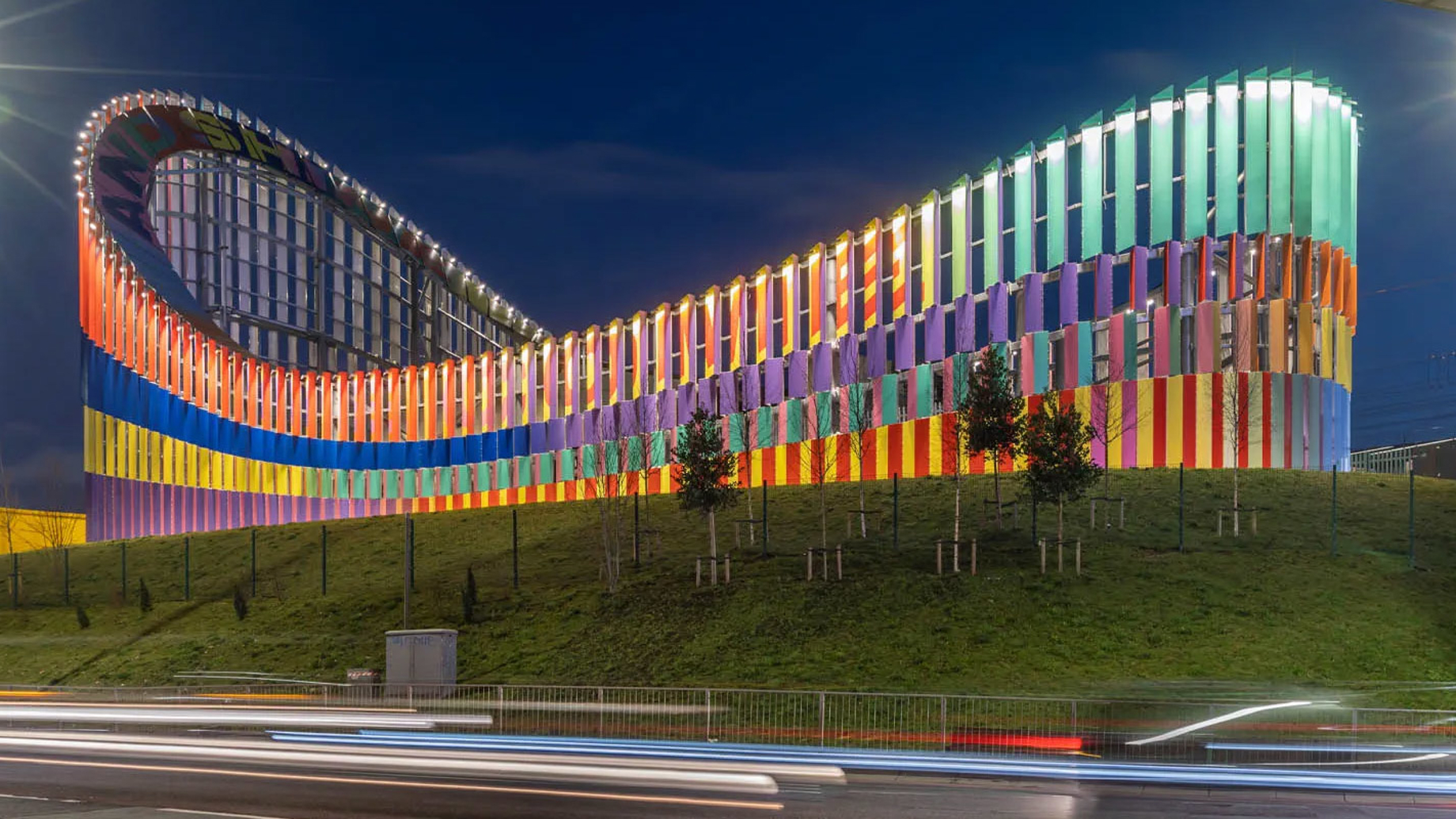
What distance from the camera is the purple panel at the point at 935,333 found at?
2120 inches

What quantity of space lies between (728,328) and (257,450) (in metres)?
41.7

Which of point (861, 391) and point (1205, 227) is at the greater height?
point (1205, 227)

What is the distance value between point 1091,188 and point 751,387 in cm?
1765

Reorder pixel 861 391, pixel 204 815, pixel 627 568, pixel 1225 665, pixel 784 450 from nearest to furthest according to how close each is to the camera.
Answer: pixel 204 815 < pixel 1225 665 < pixel 627 568 < pixel 861 391 < pixel 784 450

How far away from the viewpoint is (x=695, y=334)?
6519 cm

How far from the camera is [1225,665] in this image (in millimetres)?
29344

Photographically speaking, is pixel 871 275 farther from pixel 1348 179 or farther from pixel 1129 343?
pixel 1348 179

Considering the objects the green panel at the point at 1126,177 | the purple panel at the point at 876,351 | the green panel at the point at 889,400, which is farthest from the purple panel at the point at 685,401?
the green panel at the point at 1126,177

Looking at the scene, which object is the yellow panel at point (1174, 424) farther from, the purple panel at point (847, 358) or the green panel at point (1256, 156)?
the purple panel at point (847, 358)

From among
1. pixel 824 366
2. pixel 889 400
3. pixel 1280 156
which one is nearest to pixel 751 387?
pixel 824 366

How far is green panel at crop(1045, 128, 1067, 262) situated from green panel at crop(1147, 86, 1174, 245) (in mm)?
3074

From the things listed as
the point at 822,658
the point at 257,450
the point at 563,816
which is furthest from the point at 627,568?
the point at 257,450

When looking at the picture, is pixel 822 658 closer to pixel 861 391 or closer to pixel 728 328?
pixel 861 391

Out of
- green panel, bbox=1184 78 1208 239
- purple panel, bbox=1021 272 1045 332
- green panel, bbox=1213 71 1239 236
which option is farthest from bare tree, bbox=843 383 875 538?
green panel, bbox=1213 71 1239 236
